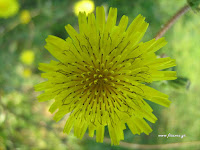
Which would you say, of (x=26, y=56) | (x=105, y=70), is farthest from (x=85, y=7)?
(x=105, y=70)

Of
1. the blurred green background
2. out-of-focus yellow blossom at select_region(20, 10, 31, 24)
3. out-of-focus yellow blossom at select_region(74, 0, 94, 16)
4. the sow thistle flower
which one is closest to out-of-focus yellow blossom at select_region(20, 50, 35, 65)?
the blurred green background

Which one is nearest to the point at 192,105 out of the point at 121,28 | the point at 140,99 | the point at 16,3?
the point at 140,99

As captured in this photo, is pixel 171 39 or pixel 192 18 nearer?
pixel 192 18

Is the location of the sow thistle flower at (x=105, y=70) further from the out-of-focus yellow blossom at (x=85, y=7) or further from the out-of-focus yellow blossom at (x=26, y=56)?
the out-of-focus yellow blossom at (x=26, y=56)

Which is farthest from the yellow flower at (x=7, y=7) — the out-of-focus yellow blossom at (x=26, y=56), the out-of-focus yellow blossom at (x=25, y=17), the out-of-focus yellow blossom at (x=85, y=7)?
the out-of-focus yellow blossom at (x=85, y=7)

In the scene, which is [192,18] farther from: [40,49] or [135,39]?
[40,49]

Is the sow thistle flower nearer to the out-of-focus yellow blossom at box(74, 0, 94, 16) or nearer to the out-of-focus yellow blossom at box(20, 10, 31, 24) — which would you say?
the out-of-focus yellow blossom at box(74, 0, 94, 16)
